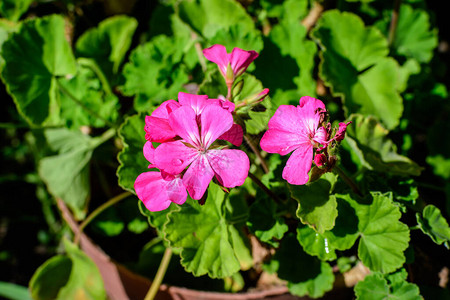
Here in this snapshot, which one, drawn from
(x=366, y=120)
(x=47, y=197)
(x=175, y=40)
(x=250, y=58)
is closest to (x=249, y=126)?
(x=250, y=58)

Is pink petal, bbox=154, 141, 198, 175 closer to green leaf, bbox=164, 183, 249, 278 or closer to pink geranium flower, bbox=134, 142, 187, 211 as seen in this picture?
pink geranium flower, bbox=134, 142, 187, 211

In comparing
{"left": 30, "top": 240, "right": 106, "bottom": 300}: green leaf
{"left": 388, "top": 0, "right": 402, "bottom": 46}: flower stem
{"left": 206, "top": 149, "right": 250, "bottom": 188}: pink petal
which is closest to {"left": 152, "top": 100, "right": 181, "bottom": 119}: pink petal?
{"left": 206, "top": 149, "right": 250, "bottom": 188}: pink petal

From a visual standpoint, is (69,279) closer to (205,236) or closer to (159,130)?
(205,236)

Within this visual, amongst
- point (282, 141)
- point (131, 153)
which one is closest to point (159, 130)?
point (282, 141)

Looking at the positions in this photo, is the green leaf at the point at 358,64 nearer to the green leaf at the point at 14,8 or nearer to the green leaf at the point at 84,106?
the green leaf at the point at 84,106

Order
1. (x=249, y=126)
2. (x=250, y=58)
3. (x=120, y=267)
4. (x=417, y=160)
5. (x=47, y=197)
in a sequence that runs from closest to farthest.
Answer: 1. (x=250, y=58)
2. (x=249, y=126)
3. (x=120, y=267)
4. (x=417, y=160)
5. (x=47, y=197)

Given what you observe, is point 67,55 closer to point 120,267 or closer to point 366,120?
point 120,267
